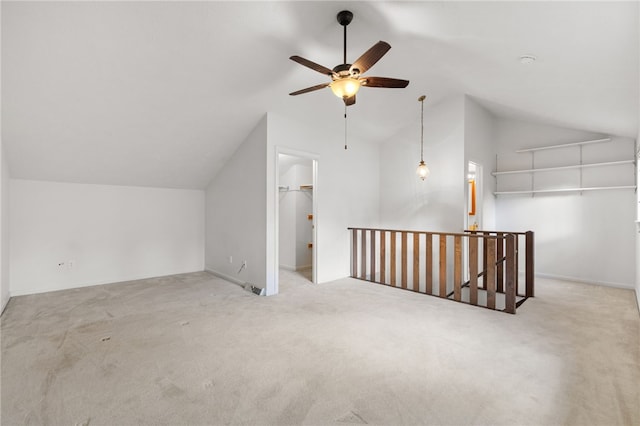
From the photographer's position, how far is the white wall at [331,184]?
165 inches

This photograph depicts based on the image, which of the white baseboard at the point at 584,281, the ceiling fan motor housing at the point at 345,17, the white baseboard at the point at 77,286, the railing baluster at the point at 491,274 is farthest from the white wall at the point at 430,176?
the white baseboard at the point at 77,286

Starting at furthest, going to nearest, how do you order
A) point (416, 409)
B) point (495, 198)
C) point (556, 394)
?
point (495, 198), point (556, 394), point (416, 409)

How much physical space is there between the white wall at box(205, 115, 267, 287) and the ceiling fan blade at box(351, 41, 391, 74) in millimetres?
1989

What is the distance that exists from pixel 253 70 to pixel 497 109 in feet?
13.5

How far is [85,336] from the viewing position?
9.02 feet

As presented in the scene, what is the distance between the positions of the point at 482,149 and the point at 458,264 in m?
2.48

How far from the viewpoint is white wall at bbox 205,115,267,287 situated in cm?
424

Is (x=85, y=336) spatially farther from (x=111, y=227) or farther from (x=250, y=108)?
(x=250, y=108)

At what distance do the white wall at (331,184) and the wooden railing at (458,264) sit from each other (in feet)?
1.10

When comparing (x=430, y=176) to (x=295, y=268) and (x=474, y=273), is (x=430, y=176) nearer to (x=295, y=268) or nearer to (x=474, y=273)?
(x=474, y=273)

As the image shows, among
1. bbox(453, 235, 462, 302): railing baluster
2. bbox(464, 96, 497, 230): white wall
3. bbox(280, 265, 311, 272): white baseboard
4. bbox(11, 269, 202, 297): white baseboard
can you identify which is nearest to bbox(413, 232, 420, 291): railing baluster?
bbox(453, 235, 462, 302): railing baluster

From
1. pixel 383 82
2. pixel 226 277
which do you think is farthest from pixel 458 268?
pixel 226 277

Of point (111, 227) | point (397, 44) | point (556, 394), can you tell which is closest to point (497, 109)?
point (397, 44)

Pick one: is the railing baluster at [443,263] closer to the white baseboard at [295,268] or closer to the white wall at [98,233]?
the white baseboard at [295,268]
